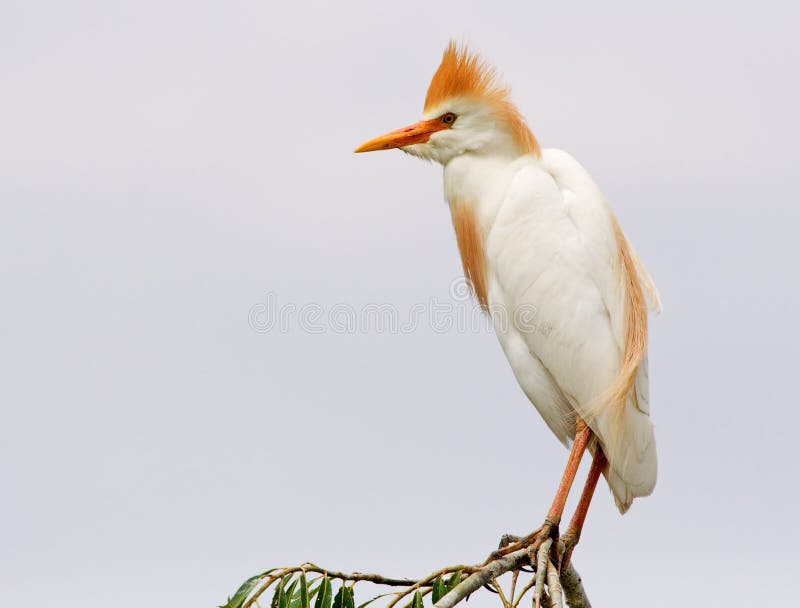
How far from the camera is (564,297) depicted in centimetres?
532

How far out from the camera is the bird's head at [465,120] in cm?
550

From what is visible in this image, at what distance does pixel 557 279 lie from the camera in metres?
5.31

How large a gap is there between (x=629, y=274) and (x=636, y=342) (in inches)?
12.9

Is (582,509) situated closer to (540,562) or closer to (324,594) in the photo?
(540,562)

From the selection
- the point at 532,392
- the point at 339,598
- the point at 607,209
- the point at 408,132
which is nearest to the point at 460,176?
the point at 408,132

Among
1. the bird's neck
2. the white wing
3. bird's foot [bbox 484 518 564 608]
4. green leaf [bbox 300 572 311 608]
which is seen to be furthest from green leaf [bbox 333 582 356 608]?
the bird's neck

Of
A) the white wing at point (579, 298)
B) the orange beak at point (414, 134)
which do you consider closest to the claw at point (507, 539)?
the white wing at point (579, 298)

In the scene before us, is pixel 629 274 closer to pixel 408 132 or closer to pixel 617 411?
pixel 617 411

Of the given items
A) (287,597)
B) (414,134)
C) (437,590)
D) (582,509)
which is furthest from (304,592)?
(414,134)

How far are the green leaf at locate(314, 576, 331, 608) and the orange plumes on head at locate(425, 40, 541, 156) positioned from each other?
230cm

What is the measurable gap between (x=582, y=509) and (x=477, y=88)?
2.05m

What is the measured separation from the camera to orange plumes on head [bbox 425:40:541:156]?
18.0 feet

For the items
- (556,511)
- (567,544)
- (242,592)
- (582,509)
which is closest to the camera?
(242,592)

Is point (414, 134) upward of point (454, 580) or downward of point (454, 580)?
upward
